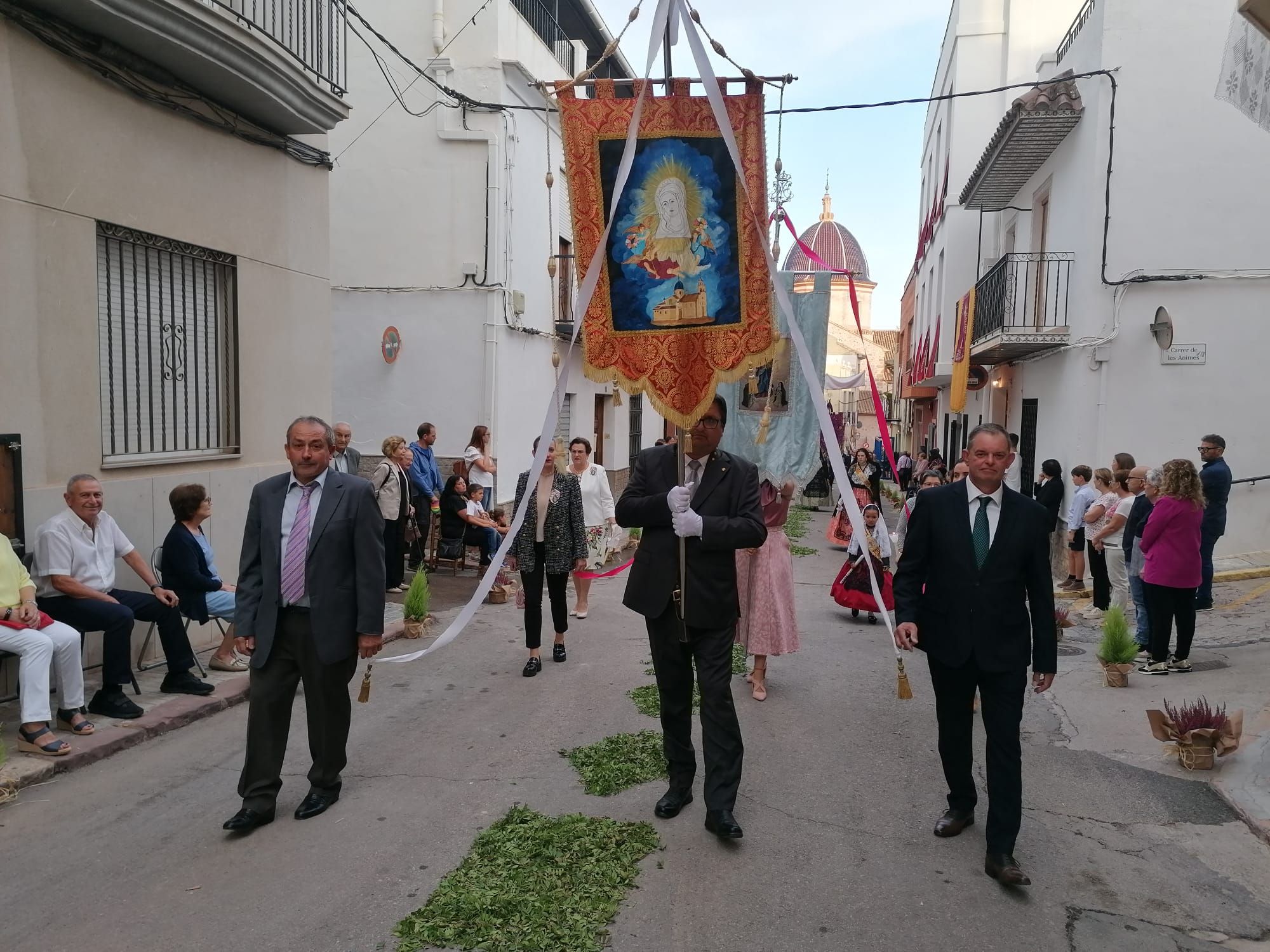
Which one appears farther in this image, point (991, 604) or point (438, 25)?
point (438, 25)

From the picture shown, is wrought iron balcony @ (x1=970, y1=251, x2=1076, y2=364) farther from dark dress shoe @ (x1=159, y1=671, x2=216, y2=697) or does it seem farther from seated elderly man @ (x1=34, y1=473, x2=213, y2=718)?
seated elderly man @ (x1=34, y1=473, x2=213, y2=718)

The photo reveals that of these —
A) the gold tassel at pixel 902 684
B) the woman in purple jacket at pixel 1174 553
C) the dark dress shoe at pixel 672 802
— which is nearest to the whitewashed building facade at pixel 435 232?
the woman in purple jacket at pixel 1174 553

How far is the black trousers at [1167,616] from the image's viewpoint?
6.96 meters

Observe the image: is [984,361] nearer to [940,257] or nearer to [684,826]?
[940,257]

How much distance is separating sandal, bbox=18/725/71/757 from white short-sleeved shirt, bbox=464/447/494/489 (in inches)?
273

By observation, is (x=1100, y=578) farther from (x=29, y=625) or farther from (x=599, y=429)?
(x=599, y=429)

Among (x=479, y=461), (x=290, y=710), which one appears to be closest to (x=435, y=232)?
(x=479, y=461)

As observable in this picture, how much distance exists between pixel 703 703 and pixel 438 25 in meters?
12.5

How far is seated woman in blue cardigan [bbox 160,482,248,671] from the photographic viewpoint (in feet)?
21.0

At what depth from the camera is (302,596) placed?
428 cm

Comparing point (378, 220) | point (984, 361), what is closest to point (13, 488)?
point (378, 220)

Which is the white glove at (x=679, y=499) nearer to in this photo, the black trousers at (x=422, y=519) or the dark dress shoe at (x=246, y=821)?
the dark dress shoe at (x=246, y=821)

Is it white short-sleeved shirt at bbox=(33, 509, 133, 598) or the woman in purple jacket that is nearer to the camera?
white short-sleeved shirt at bbox=(33, 509, 133, 598)

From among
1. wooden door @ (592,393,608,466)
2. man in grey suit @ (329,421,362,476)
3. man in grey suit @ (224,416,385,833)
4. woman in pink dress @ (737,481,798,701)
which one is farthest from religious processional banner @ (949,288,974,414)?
man in grey suit @ (224,416,385,833)
